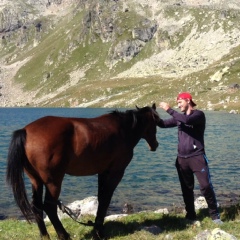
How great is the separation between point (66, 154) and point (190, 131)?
14.1 ft

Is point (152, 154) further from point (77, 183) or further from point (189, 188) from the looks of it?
point (189, 188)

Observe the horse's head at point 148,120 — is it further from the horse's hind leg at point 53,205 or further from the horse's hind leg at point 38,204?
the horse's hind leg at point 38,204

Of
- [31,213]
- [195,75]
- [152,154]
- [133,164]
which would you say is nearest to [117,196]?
[133,164]

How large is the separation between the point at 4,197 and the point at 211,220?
16751 millimetres

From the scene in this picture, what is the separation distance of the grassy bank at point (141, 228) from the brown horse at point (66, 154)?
74 centimetres

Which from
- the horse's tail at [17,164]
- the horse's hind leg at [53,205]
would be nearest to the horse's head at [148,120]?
the horse's hind leg at [53,205]

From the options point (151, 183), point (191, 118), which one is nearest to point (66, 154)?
point (191, 118)

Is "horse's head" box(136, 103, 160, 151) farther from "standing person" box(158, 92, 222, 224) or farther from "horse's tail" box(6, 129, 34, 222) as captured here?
"horse's tail" box(6, 129, 34, 222)

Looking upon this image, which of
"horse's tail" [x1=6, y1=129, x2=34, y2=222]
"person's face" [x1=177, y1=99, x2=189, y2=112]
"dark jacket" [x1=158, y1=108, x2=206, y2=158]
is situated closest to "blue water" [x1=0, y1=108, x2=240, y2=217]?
"dark jacket" [x1=158, y1=108, x2=206, y2=158]

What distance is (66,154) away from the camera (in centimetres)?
932

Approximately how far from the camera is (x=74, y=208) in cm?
1747

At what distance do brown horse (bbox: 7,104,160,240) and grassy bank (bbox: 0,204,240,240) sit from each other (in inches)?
29.0

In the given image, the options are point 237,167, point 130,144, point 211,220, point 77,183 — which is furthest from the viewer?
point 237,167

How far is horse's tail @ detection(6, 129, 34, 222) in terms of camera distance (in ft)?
29.6
